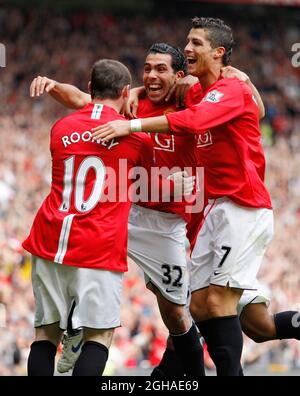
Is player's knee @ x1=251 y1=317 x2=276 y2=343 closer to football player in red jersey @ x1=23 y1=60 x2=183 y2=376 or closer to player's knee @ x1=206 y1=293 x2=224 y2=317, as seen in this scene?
player's knee @ x1=206 y1=293 x2=224 y2=317

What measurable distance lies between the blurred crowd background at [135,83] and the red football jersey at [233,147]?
5624mm

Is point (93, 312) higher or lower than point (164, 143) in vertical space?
lower

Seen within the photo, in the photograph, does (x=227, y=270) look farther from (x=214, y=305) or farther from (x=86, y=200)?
(x=86, y=200)

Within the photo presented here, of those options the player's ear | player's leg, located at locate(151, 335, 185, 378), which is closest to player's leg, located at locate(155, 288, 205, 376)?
player's leg, located at locate(151, 335, 185, 378)

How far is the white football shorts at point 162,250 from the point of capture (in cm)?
713

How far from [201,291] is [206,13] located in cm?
1809

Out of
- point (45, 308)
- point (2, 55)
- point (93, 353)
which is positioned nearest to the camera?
point (93, 353)

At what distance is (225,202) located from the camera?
6.62 metres

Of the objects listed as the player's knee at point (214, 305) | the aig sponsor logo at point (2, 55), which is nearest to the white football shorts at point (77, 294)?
the player's knee at point (214, 305)

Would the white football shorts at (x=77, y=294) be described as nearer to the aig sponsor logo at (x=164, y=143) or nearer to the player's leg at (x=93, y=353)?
the player's leg at (x=93, y=353)

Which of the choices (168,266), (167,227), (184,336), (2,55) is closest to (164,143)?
(167,227)

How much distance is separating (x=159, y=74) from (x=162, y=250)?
1.27 m
